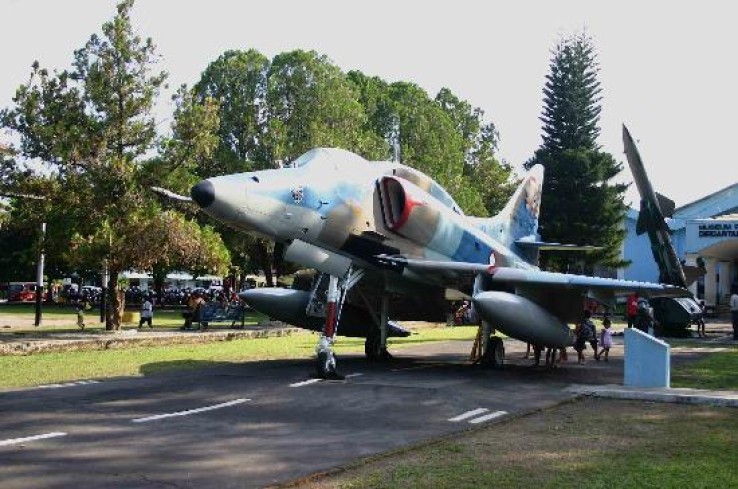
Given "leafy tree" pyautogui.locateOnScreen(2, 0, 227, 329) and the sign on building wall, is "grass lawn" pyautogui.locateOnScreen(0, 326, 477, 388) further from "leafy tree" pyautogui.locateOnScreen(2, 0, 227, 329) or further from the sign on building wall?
the sign on building wall

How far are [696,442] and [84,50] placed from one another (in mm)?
23953

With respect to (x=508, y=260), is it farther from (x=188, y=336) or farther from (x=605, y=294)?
(x=188, y=336)

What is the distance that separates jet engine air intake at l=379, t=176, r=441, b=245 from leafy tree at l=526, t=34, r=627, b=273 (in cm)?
3902

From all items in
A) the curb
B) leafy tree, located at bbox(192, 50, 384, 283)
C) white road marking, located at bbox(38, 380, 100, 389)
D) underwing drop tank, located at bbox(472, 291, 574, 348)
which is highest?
leafy tree, located at bbox(192, 50, 384, 283)

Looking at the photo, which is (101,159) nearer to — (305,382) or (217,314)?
(217,314)

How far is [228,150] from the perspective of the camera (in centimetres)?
4844

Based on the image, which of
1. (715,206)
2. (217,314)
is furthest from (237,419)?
(715,206)

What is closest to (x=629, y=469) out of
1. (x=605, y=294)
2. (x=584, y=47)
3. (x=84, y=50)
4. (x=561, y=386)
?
(x=561, y=386)

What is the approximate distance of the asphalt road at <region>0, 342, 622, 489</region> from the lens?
24.6ft

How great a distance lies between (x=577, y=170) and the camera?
55125 mm

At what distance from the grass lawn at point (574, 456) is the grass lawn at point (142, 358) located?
9.00 m

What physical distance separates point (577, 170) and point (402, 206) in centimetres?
4147

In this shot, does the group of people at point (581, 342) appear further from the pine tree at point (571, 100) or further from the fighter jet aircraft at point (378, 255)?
the pine tree at point (571, 100)

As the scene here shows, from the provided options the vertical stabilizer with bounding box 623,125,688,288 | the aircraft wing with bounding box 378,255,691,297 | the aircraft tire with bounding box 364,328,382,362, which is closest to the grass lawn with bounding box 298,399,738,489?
the aircraft wing with bounding box 378,255,691,297
